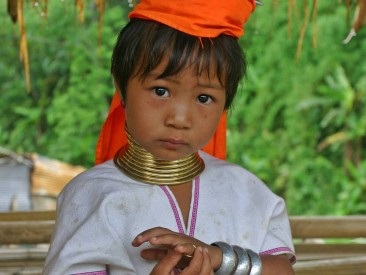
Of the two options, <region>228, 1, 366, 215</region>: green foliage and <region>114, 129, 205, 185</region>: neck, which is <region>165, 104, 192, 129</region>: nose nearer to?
<region>114, 129, 205, 185</region>: neck

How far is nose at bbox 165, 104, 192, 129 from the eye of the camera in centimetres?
137

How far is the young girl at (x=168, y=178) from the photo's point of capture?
1378 millimetres

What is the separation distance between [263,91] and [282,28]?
0.36 metres

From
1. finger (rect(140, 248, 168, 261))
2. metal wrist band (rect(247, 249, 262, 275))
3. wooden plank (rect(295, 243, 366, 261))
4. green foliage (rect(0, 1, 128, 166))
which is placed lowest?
green foliage (rect(0, 1, 128, 166))

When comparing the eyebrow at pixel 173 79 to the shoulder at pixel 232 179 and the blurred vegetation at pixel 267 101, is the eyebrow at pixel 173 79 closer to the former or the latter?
Answer: the shoulder at pixel 232 179

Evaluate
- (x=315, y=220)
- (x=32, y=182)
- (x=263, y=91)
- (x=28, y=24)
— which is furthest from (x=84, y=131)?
(x=315, y=220)

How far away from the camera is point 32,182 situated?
14.0 ft

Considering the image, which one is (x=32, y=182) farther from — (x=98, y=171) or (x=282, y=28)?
(x=98, y=171)

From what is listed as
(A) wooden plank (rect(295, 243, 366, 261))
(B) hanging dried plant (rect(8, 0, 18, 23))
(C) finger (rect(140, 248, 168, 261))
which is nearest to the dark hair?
(C) finger (rect(140, 248, 168, 261))

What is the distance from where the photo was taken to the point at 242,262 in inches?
55.4

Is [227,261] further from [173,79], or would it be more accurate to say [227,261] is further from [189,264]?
[173,79]

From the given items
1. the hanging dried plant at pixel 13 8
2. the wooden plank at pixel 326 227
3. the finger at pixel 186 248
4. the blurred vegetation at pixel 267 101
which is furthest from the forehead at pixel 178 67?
the blurred vegetation at pixel 267 101

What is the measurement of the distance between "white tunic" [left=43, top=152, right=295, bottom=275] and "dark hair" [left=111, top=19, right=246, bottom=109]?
14cm

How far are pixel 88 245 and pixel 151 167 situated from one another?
151 mm
